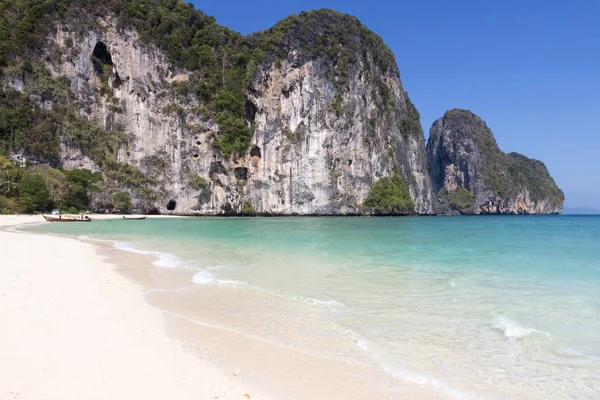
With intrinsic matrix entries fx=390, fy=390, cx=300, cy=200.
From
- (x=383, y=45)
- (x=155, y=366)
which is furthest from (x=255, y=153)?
(x=155, y=366)

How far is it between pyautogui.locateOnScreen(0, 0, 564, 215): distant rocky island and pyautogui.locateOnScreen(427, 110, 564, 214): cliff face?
60.7 meters

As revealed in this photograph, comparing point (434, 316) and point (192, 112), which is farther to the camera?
point (192, 112)

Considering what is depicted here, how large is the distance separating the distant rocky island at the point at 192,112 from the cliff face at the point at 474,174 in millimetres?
60714

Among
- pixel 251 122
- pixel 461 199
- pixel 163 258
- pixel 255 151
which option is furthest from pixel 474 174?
pixel 163 258

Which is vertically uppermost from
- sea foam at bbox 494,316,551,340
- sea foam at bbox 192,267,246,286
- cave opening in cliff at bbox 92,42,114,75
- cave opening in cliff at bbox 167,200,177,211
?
cave opening in cliff at bbox 92,42,114,75

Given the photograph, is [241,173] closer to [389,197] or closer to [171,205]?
[171,205]

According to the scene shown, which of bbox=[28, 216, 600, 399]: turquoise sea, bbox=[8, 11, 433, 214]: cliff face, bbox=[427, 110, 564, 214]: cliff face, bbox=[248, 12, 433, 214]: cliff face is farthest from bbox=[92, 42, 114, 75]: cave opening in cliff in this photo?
bbox=[427, 110, 564, 214]: cliff face

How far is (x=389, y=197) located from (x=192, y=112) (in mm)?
35769

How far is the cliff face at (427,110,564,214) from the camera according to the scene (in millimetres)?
124581

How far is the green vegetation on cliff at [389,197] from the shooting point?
67312 mm

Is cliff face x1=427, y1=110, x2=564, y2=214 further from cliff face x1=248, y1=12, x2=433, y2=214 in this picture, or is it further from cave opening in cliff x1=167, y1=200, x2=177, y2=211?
cave opening in cliff x1=167, y1=200, x2=177, y2=211

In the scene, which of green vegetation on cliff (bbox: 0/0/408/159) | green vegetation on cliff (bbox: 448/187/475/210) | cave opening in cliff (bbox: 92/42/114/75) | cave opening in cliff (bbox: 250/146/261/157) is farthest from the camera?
green vegetation on cliff (bbox: 448/187/475/210)

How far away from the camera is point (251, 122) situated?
209 ft

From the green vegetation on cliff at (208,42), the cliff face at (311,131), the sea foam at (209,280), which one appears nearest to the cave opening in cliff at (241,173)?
the cliff face at (311,131)
